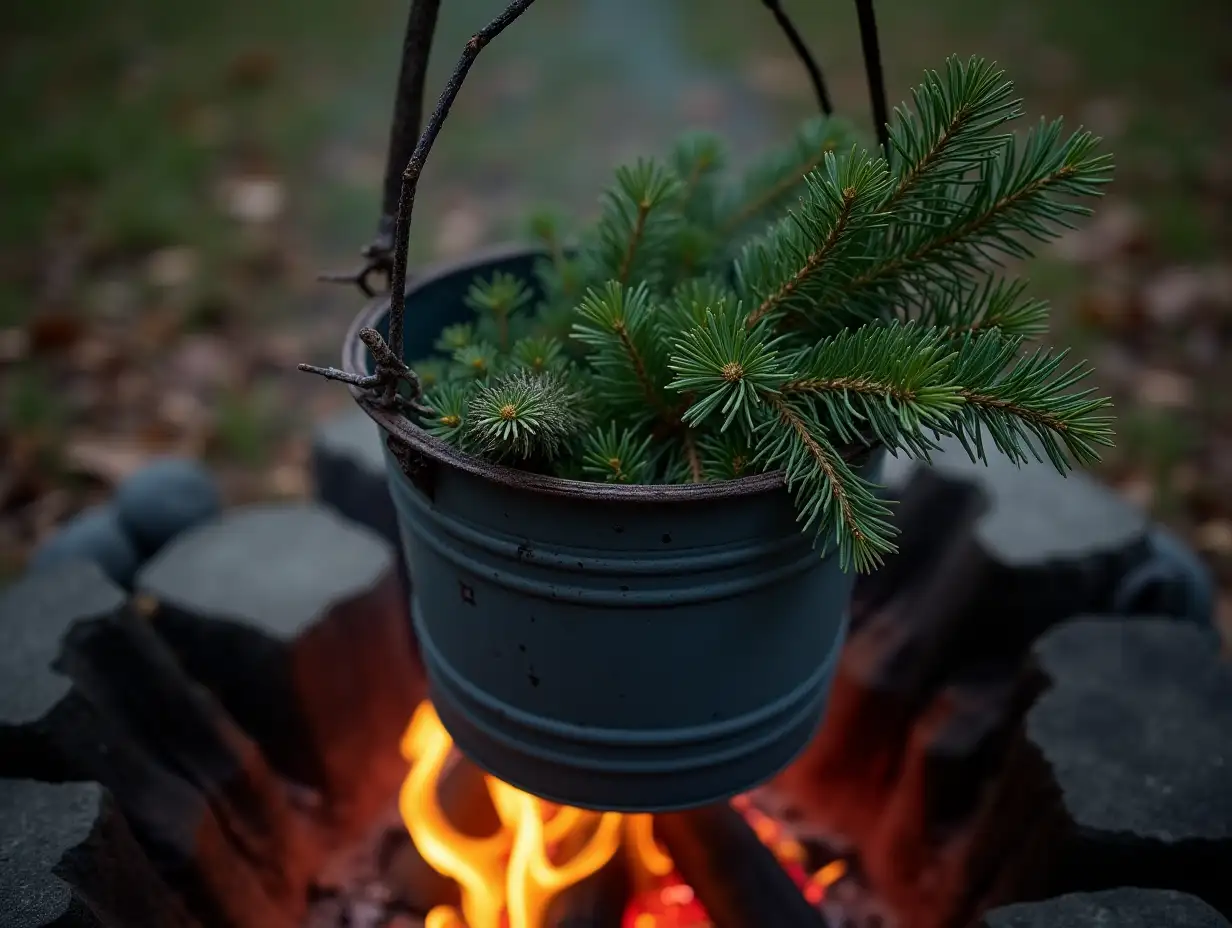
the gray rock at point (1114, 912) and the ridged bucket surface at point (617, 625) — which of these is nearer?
the ridged bucket surface at point (617, 625)

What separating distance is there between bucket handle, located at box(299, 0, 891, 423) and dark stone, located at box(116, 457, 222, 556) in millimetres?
1099

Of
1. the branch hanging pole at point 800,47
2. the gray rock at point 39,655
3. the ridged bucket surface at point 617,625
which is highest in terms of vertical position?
the branch hanging pole at point 800,47

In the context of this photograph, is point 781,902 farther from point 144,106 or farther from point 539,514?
point 144,106

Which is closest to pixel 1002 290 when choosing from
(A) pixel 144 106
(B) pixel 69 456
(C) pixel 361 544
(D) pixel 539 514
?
(D) pixel 539 514

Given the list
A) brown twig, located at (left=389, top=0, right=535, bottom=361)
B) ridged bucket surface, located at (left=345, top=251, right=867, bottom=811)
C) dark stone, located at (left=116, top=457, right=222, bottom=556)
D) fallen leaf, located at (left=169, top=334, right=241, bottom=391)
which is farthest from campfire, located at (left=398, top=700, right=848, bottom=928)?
fallen leaf, located at (left=169, top=334, right=241, bottom=391)

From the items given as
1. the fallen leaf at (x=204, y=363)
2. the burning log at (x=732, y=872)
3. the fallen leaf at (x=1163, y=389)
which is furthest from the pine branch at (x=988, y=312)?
the fallen leaf at (x=204, y=363)

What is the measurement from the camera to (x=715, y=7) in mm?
5238

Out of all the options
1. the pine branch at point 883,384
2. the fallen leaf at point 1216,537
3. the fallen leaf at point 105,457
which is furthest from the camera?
the fallen leaf at point 105,457

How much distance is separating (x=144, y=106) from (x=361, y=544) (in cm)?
312

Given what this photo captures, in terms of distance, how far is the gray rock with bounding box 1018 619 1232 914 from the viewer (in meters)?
1.30

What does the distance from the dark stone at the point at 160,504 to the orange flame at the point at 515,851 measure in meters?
0.90

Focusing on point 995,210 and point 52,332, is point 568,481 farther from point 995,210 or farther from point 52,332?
point 52,332

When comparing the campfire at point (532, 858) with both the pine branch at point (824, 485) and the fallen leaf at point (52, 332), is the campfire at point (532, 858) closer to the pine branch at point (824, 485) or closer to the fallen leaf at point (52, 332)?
the pine branch at point (824, 485)

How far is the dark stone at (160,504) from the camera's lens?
7.29ft
